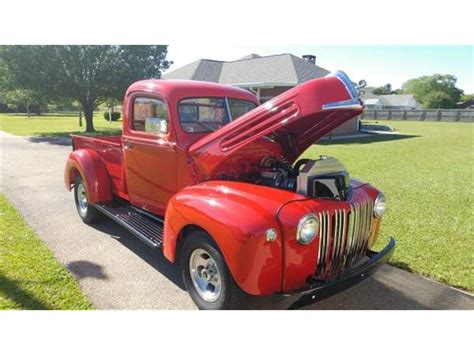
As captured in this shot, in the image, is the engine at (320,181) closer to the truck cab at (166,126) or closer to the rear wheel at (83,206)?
the truck cab at (166,126)

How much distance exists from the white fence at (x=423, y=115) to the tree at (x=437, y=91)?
22.5 meters

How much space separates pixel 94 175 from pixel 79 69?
17443 millimetres

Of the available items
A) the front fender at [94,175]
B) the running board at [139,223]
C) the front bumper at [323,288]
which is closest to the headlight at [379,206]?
the front bumper at [323,288]

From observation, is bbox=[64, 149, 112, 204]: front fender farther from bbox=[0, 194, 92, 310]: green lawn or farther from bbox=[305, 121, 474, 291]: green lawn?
bbox=[305, 121, 474, 291]: green lawn

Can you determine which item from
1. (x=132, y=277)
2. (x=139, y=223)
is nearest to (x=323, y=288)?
(x=132, y=277)

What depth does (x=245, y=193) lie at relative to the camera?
306 centimetres

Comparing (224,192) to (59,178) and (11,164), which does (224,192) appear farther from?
(11,164)

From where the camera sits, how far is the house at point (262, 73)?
65.3ft

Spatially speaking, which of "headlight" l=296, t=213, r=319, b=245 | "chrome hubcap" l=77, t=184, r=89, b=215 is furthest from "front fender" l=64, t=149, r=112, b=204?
"headlight" l=296, t=213, r=319, b=245

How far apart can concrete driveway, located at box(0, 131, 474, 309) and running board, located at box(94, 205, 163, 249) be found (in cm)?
42

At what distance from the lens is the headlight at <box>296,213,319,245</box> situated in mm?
2727

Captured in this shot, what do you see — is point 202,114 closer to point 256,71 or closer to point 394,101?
point 256,71

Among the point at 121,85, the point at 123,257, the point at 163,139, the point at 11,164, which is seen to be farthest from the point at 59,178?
the point at 121,85

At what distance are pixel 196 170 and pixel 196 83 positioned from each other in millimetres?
1232
